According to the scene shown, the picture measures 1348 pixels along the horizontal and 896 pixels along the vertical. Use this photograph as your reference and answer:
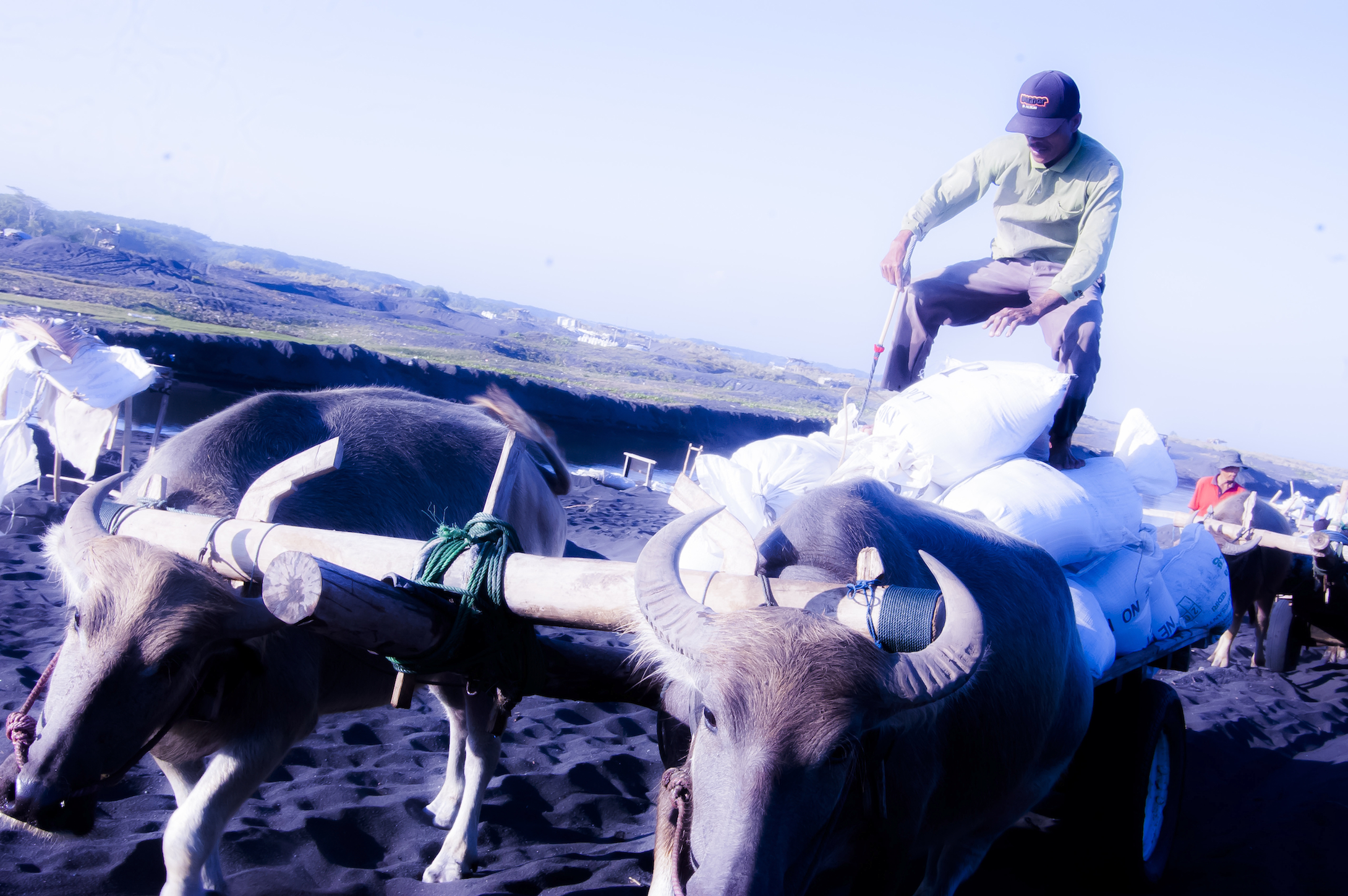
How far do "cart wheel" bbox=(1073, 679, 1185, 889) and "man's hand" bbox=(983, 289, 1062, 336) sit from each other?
1778mm

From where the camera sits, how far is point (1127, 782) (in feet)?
11.0

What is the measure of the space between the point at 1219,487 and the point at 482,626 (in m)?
10.4

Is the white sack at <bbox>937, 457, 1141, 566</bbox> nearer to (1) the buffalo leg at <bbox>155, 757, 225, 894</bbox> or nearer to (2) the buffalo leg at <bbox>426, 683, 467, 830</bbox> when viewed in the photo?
(2) the buffalo leg at <bbox>426, 683, 467, 830</bbox>

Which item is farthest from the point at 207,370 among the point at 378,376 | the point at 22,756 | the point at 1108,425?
the point at 1108,425

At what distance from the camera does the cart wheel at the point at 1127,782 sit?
11.1 feet

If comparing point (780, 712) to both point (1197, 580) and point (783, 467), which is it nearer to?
point (783, 467)

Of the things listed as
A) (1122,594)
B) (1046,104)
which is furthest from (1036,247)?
(1122,594)

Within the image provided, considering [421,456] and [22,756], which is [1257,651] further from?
[22,756]

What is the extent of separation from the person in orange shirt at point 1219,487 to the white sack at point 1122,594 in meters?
6.27

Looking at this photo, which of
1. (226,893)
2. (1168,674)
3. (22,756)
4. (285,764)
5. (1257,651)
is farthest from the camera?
(1257,651)

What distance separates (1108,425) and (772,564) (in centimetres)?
6956

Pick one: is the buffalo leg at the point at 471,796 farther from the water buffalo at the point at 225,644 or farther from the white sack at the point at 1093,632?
the white sack at the point at 1093,632

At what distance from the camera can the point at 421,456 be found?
350 centimetres

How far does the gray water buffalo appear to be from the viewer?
5.01ft
